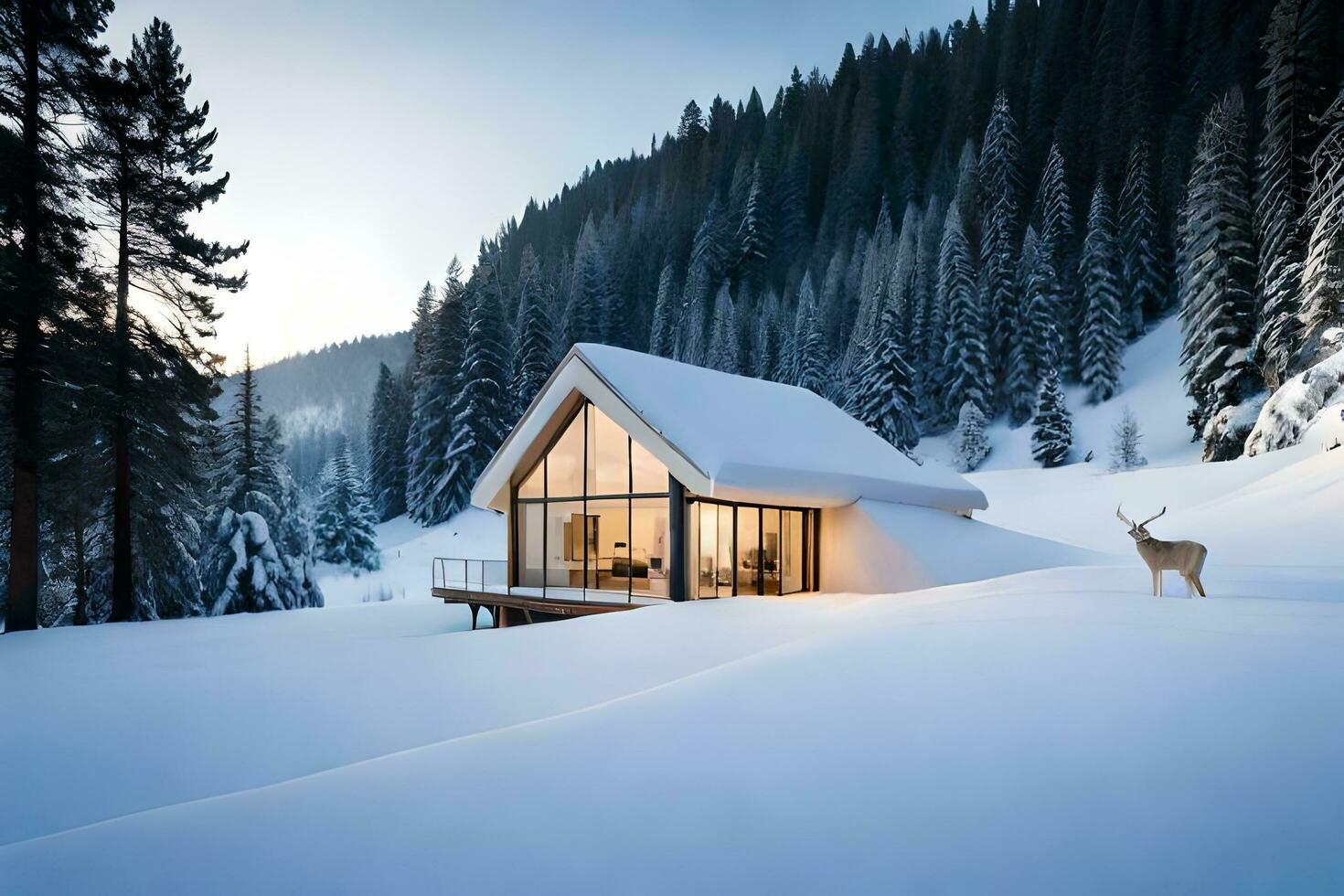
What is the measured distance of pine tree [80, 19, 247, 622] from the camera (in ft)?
43.5

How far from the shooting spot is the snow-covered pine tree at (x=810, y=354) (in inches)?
1646

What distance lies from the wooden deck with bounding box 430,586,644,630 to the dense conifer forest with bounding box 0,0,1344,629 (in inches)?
248

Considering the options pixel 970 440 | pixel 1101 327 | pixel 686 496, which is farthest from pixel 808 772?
pixel 1101 327

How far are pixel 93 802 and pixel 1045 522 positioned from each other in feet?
72.1

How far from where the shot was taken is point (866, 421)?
1374 inches

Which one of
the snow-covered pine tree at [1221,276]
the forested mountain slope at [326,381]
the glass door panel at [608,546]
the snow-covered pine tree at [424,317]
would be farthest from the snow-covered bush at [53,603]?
the forested mountain slope at [326,381]

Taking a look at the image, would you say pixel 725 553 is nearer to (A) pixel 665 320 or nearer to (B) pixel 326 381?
(A) pixel 665 320

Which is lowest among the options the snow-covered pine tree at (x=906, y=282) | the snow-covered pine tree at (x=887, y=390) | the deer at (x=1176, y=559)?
the deer at (x=1176, y=559)

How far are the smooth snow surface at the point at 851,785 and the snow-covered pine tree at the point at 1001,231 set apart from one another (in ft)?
110

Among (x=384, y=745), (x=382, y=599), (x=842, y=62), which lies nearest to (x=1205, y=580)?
(x=384, y=745)

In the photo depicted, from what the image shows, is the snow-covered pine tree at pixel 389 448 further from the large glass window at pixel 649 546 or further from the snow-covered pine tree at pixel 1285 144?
the snow-covered pine tree at pixel 1285 144

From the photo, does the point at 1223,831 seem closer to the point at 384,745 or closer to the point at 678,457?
the point at 384,745

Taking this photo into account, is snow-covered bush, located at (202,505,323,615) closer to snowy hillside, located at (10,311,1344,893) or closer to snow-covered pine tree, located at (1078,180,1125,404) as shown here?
snowy hillside, located at (10,311,1344,893)

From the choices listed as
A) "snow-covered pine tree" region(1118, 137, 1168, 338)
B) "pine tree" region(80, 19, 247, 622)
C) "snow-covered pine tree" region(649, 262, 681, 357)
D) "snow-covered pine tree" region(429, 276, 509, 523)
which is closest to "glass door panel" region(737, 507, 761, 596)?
"pine tree" region(80, 19, 247, 622)
